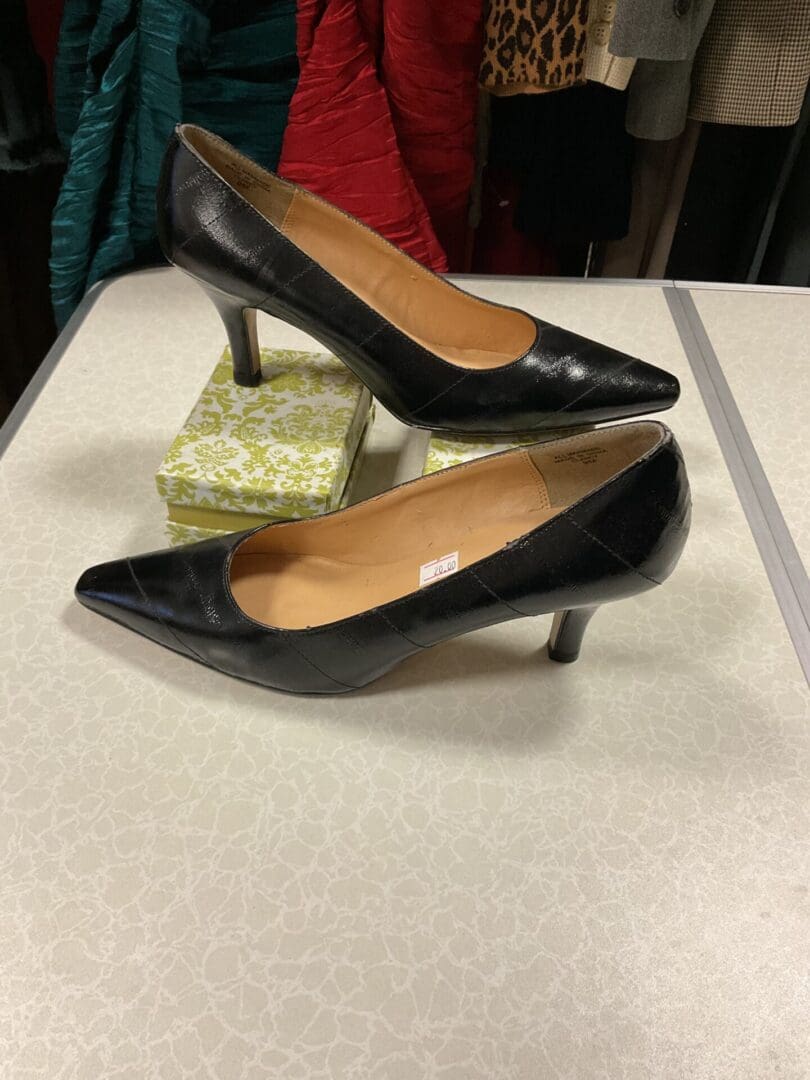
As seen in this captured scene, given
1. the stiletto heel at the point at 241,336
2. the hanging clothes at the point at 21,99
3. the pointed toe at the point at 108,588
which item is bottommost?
the pointed toe at the point at 108,588

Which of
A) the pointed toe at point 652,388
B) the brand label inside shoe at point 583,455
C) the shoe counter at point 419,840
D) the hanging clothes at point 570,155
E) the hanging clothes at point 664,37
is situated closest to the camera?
the shoe counter at point 419,840

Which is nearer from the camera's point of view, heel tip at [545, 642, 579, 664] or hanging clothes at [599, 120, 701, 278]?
heel tip at [545, 642, 579, 664]

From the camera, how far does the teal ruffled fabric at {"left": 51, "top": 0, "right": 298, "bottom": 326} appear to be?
85 cm

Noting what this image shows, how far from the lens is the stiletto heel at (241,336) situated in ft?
2.27

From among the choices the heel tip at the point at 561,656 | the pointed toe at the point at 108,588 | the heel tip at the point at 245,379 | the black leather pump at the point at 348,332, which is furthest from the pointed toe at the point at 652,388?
the pointed toe at the point at 108,588

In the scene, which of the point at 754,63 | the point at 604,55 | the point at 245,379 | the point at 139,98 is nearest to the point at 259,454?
the point at 245,379

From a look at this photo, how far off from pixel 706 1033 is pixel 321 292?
1.89 feet

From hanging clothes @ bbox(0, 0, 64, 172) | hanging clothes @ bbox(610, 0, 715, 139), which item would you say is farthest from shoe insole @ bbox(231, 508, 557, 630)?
hanging clothes @ bbox(0, 0, 64, 172)

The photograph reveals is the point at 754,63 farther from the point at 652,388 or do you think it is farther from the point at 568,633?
the point at 568,633

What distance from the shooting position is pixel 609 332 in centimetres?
94

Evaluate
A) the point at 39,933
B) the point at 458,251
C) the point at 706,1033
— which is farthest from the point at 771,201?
the point at 39,933

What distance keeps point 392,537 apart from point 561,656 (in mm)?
159

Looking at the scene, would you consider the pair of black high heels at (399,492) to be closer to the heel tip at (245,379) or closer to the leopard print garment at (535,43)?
the heel tip at (245,379)

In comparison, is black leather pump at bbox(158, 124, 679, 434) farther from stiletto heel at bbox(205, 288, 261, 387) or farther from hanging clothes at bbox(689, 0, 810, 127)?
hanging clothes at bbox(689, 0, 810, 127)
